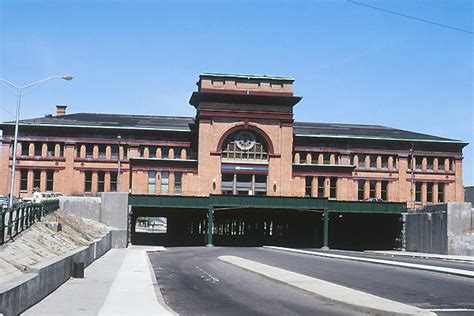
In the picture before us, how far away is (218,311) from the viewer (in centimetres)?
1717

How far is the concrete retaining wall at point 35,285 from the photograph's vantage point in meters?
13.4

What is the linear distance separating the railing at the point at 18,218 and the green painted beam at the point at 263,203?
31079mm

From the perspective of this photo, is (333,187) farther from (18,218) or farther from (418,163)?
(18,218)

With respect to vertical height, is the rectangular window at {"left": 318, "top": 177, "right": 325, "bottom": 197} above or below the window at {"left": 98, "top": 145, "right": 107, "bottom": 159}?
below

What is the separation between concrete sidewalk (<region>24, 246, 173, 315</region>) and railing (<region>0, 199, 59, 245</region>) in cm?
238

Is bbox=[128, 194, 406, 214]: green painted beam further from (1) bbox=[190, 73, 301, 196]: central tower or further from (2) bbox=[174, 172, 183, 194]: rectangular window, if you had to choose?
(2) bbox=[174, 172, 183, 194]: rectangular window

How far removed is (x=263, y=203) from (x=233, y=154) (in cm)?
1297

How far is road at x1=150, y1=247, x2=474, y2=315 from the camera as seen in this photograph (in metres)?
18.0

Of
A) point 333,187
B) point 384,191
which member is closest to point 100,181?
point 333,187

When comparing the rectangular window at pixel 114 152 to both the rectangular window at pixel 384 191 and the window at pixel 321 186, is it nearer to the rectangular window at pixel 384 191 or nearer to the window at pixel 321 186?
the window at pixel 321 186

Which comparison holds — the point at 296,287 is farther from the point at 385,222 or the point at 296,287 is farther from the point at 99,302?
the point at 385,222

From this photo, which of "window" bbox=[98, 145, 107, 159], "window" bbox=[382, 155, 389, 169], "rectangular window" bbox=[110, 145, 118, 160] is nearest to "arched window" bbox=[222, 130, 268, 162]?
"rectangular window" bbox=[110, 145, 118, 160]

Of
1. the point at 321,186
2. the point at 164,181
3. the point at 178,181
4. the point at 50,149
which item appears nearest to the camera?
the point at 164,181

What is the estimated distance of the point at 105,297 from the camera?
19.8 metres
